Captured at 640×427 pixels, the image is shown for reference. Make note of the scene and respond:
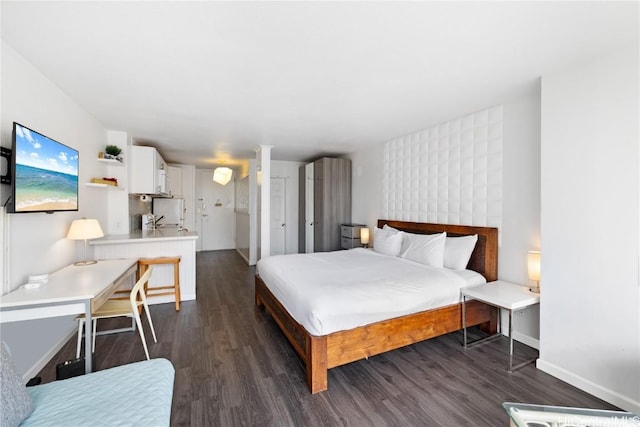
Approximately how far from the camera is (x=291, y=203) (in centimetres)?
688

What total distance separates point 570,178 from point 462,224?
1358mm

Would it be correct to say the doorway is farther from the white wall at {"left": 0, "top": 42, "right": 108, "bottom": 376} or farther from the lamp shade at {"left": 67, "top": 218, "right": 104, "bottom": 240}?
the lamp shade at {"left": 67, "top": 218, "right": 104, "bottom": 240}

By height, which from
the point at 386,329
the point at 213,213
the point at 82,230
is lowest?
the point at 386,329

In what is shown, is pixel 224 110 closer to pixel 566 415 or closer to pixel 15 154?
pixel 15 154

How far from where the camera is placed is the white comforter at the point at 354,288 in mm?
2119

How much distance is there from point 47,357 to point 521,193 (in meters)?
4.74

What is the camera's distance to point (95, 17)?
1597mm

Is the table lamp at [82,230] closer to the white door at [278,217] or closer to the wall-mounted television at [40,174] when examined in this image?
the wall-mounted television at [40,174]

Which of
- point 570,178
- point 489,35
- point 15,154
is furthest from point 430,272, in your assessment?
point 15,154

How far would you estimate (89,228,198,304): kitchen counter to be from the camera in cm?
355

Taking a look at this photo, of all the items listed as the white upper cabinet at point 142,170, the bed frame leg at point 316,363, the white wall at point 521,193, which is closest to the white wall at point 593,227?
the white wall at point 521,193

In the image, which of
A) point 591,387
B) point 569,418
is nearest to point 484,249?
point 591,387

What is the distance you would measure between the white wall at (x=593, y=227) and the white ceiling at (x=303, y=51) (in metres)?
0.29

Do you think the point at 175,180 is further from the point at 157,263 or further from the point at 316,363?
the point at 316,363
